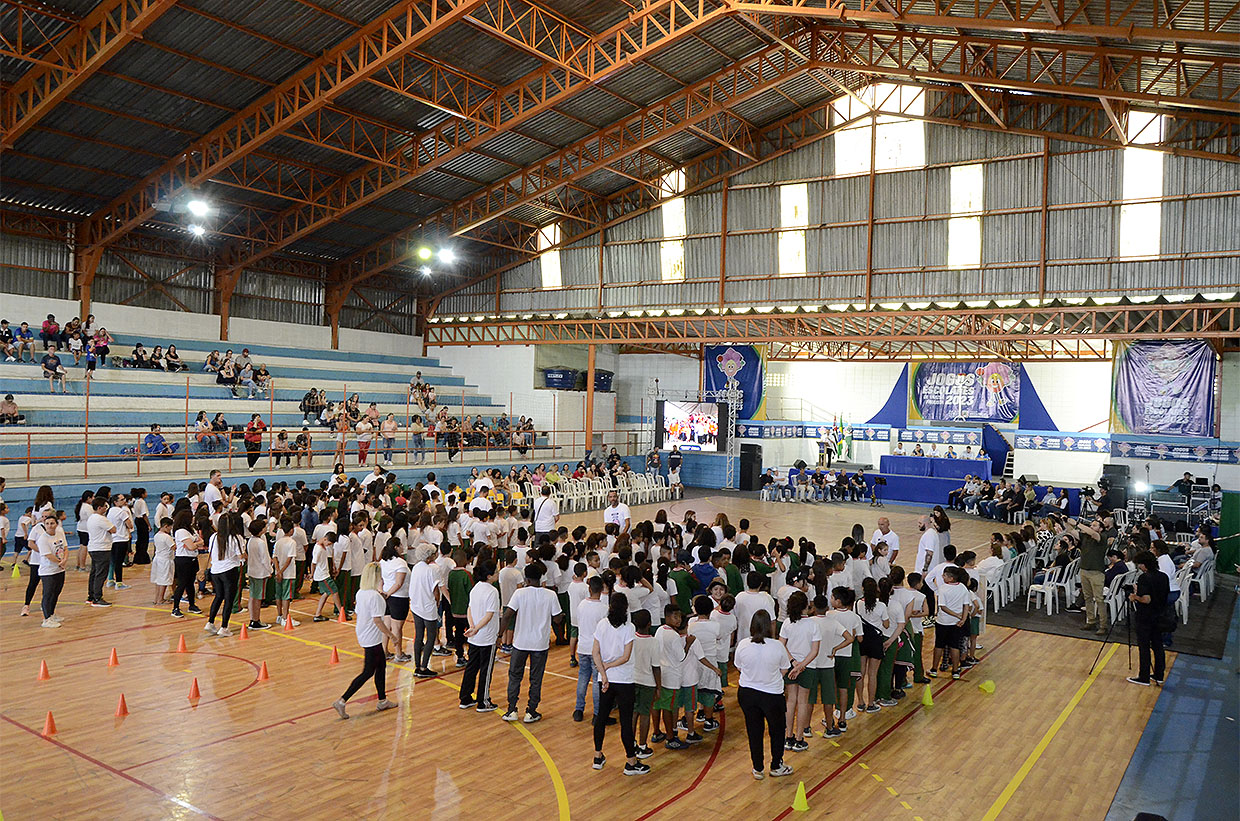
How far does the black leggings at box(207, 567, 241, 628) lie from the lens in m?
10.6

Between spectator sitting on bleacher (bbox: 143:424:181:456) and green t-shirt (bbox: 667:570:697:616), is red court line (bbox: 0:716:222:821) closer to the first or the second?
green t-shirt (bbox: 667:570:697:616)

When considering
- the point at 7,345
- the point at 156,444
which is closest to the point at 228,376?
the point at 7,345

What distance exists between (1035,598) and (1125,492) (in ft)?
39.1

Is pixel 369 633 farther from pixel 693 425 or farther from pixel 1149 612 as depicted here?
pixel 693 425

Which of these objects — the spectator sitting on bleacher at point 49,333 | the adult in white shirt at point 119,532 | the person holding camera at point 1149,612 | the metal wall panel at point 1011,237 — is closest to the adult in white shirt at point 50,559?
the adult in white shirt at point 119,532

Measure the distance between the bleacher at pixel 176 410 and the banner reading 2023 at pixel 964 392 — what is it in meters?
16.5

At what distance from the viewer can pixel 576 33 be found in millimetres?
19609

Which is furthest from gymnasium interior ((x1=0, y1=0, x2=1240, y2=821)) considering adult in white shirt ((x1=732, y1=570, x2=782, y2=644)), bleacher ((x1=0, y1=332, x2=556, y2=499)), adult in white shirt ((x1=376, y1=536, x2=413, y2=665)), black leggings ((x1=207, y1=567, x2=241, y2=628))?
adult in white shirt ((x1=732, y1=570, x2=782, y2=644))

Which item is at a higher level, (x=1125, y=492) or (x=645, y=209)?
(x=645, y=209)

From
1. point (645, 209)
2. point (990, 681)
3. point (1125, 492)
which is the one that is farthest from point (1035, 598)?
point (645, 209)

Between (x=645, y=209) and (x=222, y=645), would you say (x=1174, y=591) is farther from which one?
(x=645, y=209)

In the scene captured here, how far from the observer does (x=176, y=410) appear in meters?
22.6

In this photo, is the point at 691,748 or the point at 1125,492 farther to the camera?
the point at 1125,492

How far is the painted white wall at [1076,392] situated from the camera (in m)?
33.2
